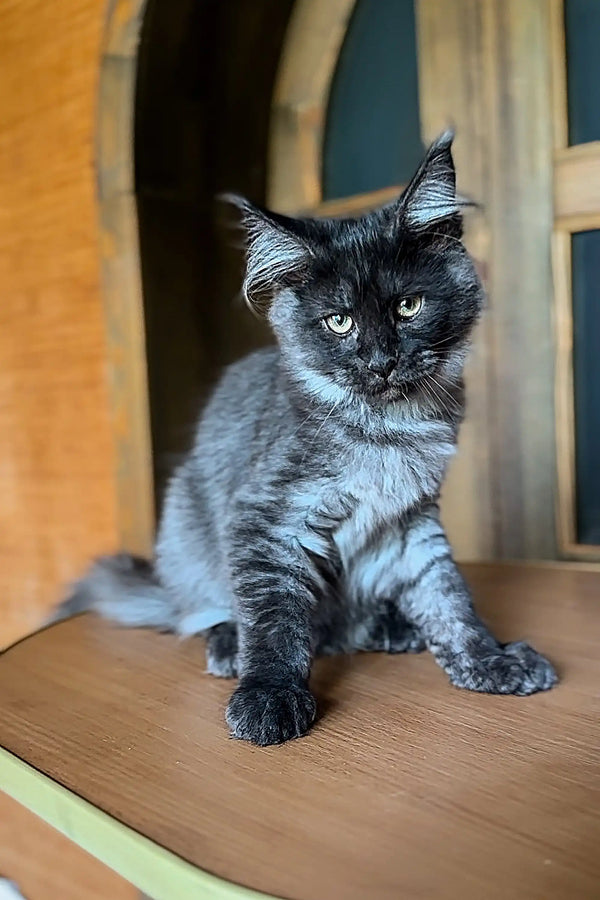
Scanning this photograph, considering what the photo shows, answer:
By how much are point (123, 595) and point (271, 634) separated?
1.53 ft

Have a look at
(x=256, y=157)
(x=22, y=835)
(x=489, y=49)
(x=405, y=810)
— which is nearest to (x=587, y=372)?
(x=489, y=49)

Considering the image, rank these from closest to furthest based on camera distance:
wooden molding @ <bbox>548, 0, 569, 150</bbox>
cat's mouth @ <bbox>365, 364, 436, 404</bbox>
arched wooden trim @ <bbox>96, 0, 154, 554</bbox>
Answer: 1. cat's mouth @ <bbox>365, 364, 436, 404</bbox>
2. wooden molding @ <bbox>548, 0, 569, 150</bbox>
3. arched wooden trim @ <bbox>96, 0, 154, 554</bbox>

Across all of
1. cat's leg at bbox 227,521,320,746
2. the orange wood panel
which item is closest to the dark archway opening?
the orange wood panel

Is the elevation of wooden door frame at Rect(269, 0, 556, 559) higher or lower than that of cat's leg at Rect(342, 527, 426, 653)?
higher

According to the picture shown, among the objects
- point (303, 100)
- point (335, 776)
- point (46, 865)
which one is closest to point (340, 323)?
point (335, 776)

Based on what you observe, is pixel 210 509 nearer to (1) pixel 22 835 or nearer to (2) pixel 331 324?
(2) pixel 331 324

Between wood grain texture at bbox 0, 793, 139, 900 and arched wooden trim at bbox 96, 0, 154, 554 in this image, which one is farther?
arched wooden trim at bbox 96, 0, 154, 554

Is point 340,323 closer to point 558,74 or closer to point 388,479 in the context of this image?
point 388,479

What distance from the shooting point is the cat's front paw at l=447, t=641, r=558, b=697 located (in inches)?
37.4

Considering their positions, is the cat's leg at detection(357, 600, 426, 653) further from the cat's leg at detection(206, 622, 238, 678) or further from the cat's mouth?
the cat's mouth

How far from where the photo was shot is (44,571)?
6.66 ft

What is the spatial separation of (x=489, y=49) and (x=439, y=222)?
0.73 metres

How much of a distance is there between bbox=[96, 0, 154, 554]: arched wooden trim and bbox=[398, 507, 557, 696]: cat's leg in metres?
0.80

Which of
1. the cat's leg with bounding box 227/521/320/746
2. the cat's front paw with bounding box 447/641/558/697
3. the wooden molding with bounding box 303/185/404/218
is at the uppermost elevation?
the wooden molding with bounding box 303/185/404/218
